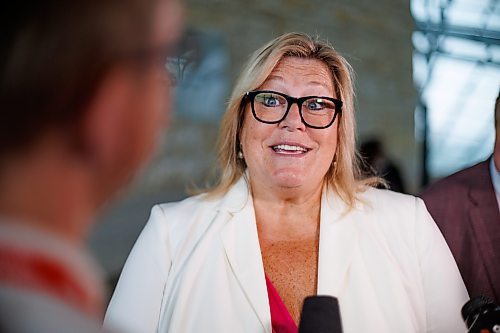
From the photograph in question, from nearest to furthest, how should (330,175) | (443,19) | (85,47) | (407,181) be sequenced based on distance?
1. (85,47)
2. (330,175)
3. (407,181)
4. (443,19)

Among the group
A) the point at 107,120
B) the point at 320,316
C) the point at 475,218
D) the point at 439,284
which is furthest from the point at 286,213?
the point at 107,120

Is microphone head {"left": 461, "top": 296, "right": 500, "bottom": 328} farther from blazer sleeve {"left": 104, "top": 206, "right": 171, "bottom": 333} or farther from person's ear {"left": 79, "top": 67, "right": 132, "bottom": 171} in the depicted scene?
person's ear {"left": 79, "top": 67, "right": 132, "bottom": 171}

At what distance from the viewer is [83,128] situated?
438mm

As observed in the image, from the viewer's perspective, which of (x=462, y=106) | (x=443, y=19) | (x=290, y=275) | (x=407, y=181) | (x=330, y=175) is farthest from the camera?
(x=462, y=106)

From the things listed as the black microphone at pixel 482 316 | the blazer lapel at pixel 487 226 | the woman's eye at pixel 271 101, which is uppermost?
the woman's eye at pixel 271 101

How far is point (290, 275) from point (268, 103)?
421mm

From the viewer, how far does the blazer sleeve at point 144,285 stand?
1473 mm

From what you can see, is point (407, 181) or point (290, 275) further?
point (407, 181)

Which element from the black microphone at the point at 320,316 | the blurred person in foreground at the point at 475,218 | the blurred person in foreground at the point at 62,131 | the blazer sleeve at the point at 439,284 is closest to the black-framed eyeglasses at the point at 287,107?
the blazer sleeve at the point at 439,284

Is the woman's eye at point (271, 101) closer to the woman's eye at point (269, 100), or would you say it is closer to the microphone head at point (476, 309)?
the woman's eye at point (269, 100)

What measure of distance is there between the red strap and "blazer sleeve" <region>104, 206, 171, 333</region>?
103 centimetres

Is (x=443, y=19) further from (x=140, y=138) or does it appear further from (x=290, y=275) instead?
(x=140, y=138)

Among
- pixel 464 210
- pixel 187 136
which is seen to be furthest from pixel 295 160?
pixel 187 136

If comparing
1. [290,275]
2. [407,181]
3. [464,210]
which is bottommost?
[290,275]
